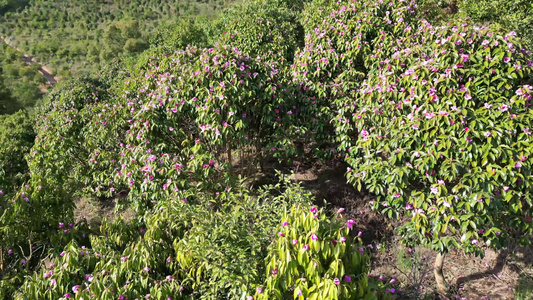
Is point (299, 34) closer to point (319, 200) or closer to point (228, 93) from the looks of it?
point (319, 200)

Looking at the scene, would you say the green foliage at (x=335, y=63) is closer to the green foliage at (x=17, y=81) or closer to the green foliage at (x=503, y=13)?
the green foliage at (x=503, y=13)

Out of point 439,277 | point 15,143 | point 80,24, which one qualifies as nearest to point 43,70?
point 80,24

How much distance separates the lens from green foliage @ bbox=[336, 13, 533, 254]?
9.62 feet

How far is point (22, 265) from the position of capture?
386 cm

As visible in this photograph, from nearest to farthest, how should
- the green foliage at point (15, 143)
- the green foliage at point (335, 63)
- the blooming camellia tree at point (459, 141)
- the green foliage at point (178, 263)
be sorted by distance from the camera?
the green foliage at point (178, 263), the blooming camellia tree at point (459, 141), the green foliage at point (335, 63), the green foliage at point (15, 143)

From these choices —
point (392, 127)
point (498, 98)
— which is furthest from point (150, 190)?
point (498, 98)

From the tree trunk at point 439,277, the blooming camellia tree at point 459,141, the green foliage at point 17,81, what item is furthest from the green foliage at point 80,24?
the tree trunk at point 439,277

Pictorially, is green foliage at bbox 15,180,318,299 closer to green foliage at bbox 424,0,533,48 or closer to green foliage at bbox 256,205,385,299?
green foliage at bbox 256,205,385,299

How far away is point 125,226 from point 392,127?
3.33m

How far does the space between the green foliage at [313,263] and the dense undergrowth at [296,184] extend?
10mm

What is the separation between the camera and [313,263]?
206 cm

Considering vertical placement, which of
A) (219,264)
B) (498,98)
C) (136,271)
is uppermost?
(498,98)

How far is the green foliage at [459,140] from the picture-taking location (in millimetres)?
2932

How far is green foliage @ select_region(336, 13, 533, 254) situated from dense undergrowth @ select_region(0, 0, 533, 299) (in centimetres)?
2
